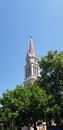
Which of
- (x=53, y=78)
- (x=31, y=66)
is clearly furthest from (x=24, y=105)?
(x=31, y=66)

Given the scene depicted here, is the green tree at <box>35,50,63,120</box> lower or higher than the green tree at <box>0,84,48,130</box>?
higher

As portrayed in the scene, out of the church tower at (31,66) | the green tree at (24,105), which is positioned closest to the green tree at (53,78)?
the green tree at (24,105)

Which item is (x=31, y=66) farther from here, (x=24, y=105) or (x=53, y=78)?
(x=24, y=105)

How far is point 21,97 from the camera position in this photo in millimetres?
39906

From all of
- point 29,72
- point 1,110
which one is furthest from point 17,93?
point 29,72

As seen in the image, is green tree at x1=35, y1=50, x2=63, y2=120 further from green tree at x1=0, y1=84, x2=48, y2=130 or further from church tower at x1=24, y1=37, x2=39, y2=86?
church tower at x1=24, y1=37, x2=39, y2=86

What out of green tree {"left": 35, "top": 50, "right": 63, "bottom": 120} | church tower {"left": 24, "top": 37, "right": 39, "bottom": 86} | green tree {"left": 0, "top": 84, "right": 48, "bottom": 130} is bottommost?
green tree {"left": 0, "top": 84, "right": 48, "bottom": 130}

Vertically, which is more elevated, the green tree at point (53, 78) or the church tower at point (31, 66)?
the church tower at point (31, 66)

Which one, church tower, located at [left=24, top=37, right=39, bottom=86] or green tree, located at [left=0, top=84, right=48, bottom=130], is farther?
church tower, located at [left=24, top=37, right=39, bottom=86]

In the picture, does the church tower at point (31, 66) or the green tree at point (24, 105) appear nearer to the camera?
the green tree at point (24, 105)

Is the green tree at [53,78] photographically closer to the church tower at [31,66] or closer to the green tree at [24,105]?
the green tree at [24,105]

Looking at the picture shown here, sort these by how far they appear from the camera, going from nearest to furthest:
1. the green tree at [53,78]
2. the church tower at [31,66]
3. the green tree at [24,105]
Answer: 1. the green tree at [24,105]
2. the green tree at [53,78]
3. the church tower at [31,66]

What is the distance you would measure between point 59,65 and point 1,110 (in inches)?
436

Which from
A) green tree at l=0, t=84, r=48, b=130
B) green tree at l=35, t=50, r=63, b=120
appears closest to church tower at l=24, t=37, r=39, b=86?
green tree at l=35, t=50, r=63, b=120
